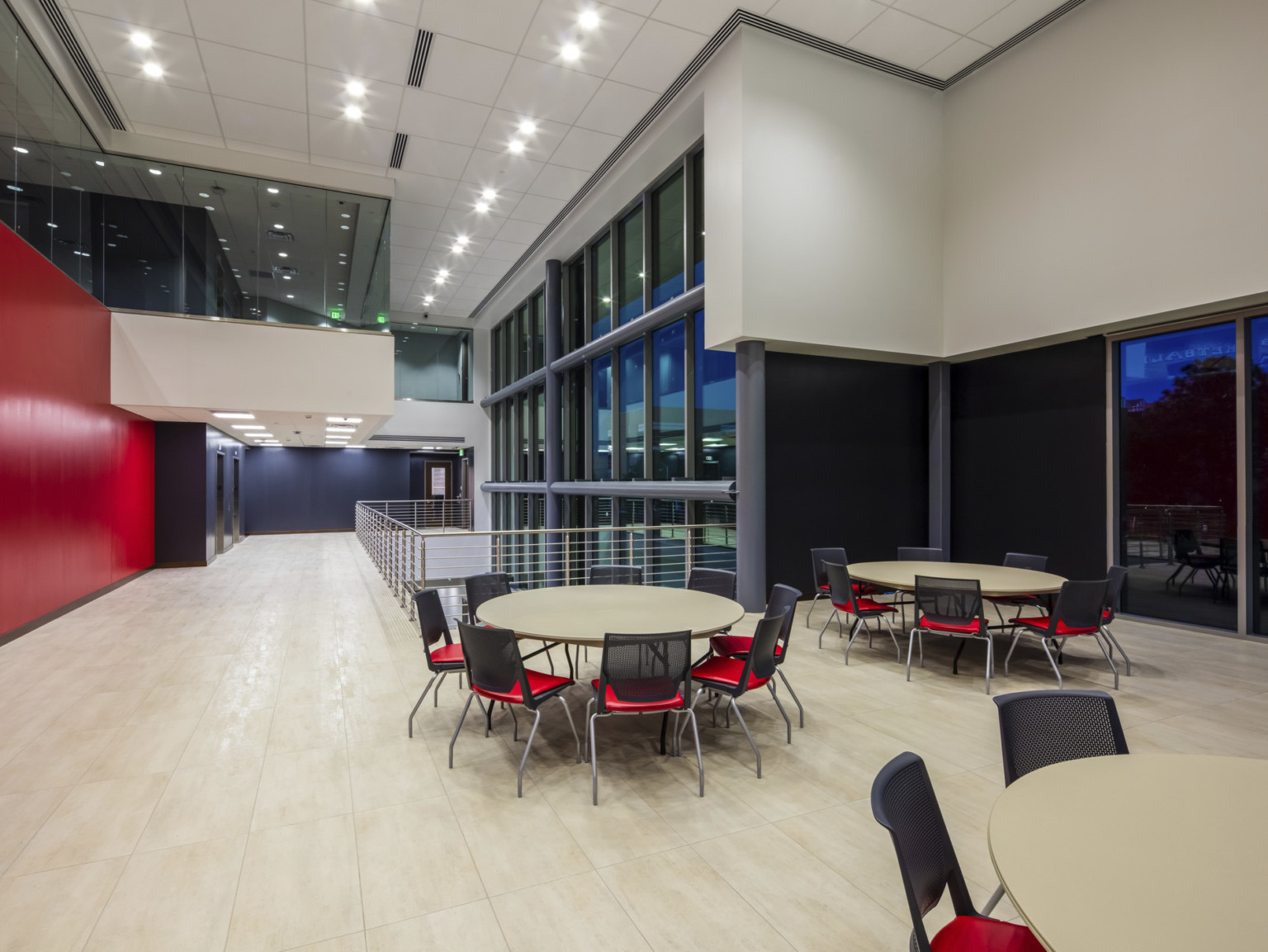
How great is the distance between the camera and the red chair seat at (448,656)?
12.8 feet

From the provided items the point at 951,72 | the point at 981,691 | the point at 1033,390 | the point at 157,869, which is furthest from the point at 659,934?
the point at 951,72

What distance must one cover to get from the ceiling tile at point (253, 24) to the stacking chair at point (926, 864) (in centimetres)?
749

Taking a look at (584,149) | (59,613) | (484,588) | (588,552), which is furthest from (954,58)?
(59,613)

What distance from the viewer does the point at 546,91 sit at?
23.5ft

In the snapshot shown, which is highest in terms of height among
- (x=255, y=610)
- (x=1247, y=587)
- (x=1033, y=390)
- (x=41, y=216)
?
(x=41, y=216)

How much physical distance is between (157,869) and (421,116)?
7.73 m

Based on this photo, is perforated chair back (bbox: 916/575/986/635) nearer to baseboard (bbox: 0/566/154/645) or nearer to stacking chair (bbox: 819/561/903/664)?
stacking chair (bbox: 819/561/903/664)

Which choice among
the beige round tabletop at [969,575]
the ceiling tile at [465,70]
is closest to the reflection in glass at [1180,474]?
the beige round tabletop at [969,575]

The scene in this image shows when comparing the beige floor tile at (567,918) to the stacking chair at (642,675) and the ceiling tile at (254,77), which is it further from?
the ceiling tile at (254,77)

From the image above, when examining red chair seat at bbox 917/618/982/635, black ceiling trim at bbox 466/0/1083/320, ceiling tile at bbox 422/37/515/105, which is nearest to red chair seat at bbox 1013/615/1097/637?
red chair seat at bbox 917/618/982/635

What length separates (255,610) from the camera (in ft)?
24.9

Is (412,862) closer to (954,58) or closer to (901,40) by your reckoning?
(901,40)

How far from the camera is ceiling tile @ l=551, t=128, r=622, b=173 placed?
813 centimetres

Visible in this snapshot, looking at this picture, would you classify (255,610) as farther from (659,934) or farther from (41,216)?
(659,934)
